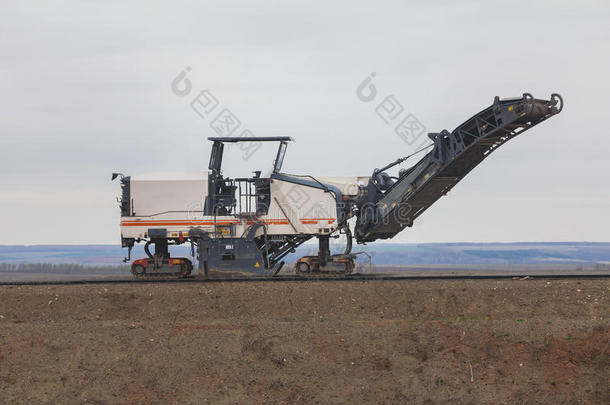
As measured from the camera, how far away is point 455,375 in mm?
18203

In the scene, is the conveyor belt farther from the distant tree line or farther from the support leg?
the distant tree line

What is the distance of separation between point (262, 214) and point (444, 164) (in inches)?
301

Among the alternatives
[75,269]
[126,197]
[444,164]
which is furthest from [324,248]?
[75,269]

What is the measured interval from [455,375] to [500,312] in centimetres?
451

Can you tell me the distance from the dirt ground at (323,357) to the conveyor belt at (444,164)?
6.78 metres

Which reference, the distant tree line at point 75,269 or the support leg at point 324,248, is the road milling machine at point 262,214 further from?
the distant tree line at point 75,269

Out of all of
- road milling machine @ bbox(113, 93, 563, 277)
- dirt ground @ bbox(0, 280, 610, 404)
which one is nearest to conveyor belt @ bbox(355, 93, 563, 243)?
road milling machine @ bbox(113, 93, 563, 277)

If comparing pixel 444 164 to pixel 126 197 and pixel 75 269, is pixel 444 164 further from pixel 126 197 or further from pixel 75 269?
pixel 75 269

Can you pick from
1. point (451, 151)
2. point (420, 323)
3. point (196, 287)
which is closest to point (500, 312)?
point (420, 323)

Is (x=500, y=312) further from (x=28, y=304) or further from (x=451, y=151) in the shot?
(x=28, y=304)

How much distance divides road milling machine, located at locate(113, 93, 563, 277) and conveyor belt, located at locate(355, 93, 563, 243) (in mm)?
56

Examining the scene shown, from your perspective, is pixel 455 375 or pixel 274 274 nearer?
pixel 455 375

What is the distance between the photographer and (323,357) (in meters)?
18.8

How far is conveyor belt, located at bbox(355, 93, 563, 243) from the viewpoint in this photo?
25.3 meters
